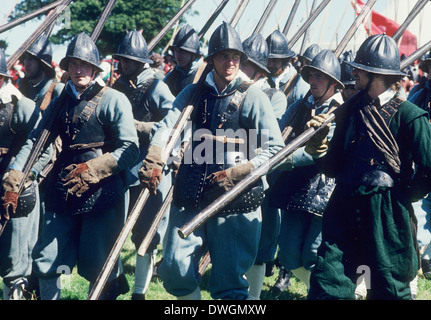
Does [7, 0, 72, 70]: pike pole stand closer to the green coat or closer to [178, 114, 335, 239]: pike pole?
[178, 114, 335, 239]: pike pole

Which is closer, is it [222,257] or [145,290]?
[222,257]

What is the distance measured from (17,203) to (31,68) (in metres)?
1.97

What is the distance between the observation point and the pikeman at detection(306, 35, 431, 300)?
392 centimetres

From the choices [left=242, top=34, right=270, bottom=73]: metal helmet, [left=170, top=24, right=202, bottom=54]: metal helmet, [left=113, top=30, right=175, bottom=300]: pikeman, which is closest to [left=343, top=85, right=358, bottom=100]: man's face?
[left=242, top=34, right=270, bottom=73]: metal helmet

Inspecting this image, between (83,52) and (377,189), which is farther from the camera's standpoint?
(83,52)

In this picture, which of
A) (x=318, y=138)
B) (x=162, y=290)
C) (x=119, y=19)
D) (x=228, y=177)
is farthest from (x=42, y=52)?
(x=119, y=19)

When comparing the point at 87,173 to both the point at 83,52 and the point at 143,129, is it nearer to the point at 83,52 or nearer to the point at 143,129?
the point at 83,52

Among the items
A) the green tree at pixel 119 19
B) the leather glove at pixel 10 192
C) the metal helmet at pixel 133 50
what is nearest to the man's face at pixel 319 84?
the metal helmet at pixel 133 50

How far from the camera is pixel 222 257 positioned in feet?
14.1

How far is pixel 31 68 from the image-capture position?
640 cm

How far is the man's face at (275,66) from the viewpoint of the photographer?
21.9 feet

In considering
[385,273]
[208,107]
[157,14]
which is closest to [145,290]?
[208,107]

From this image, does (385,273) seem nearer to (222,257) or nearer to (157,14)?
(222,257)
